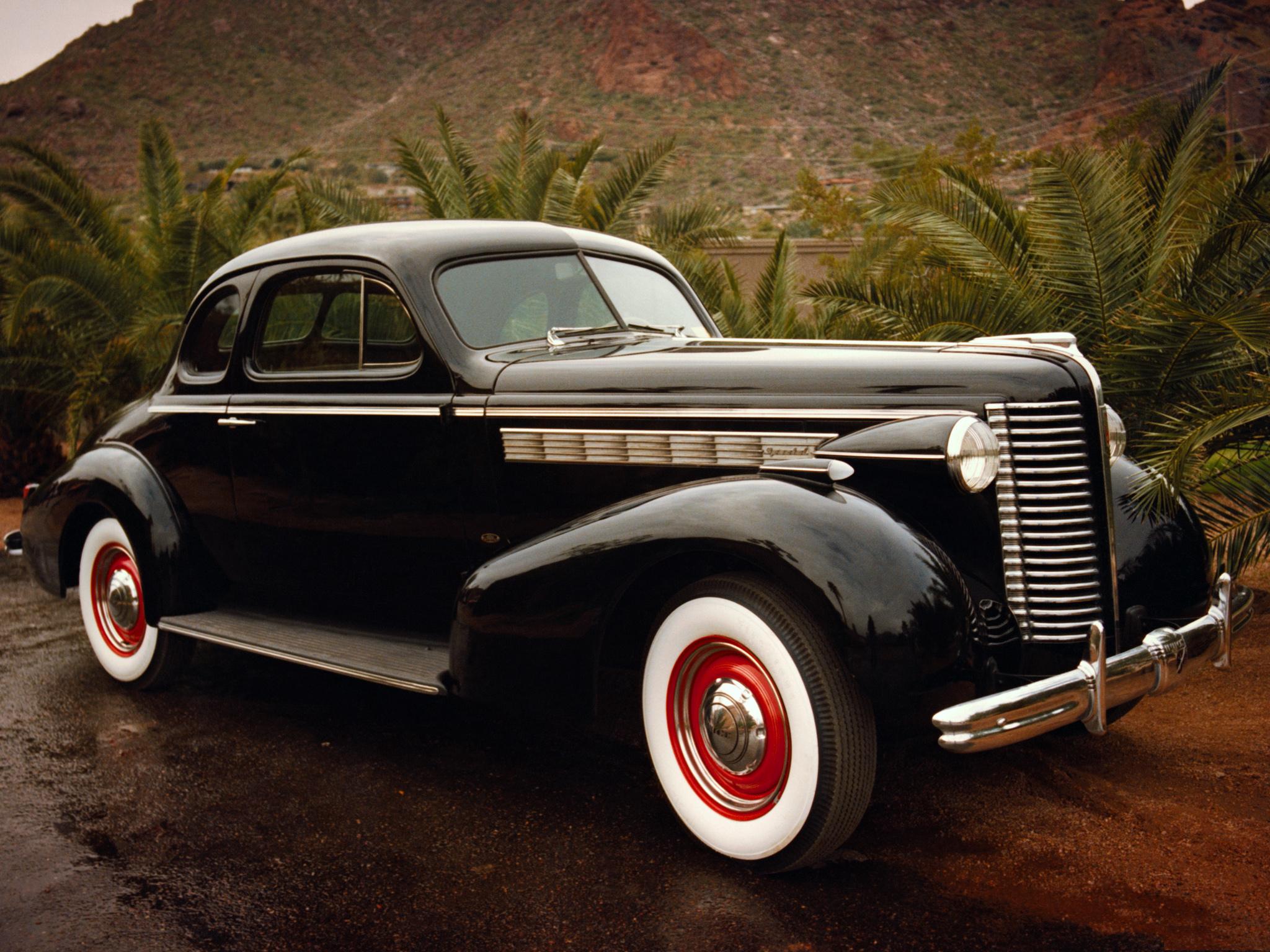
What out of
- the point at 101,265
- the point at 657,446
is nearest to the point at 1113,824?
the point at 657,446

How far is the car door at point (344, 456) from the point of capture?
3982mm

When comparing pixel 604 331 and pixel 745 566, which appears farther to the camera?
pixel 604 331

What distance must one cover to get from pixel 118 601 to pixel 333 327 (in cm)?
165

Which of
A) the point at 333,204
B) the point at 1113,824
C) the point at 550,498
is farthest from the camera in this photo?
the point at 333,204

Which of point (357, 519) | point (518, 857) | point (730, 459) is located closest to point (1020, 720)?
point (730, 459)

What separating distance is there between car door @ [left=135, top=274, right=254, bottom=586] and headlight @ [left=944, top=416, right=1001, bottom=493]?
301 cm

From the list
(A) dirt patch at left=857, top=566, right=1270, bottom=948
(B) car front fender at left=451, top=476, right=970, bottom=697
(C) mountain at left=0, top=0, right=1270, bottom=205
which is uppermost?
(C) mountain at left=0, top=0, right=1270, bottom=205

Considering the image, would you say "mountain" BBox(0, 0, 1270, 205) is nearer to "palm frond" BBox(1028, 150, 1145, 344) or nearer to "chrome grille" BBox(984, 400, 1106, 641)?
"palm frond" BBox(1028, 150, 1145, 344)

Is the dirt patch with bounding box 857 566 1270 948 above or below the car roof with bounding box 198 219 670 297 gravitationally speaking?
below

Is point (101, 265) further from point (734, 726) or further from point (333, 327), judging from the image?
point (734, 726)

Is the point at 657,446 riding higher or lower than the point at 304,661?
higher

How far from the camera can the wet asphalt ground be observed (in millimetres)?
2709

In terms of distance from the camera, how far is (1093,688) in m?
2.76

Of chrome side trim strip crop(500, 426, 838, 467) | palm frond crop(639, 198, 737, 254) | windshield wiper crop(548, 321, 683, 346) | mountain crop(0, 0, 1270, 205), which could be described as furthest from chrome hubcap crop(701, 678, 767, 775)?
mountain crop(0, 0, 1270, 205)
